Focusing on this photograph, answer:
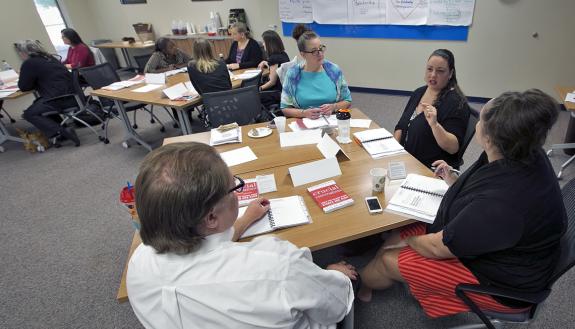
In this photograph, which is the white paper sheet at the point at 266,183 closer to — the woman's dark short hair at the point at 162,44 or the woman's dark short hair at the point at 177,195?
the woman's dark short hair at the point at 177,195

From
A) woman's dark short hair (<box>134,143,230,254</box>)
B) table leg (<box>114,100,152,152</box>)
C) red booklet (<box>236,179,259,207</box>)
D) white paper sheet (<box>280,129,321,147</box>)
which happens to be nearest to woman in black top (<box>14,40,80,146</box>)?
table leg (<box>114,100,152,152</box>)

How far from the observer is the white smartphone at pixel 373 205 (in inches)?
54.0

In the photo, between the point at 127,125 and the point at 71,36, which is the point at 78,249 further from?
the point at 71,36

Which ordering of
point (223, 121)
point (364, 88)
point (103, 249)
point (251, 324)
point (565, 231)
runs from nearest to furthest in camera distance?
point (251, 324), point (565, 231), point (103, 249), point (223, 121), point (364, 88)

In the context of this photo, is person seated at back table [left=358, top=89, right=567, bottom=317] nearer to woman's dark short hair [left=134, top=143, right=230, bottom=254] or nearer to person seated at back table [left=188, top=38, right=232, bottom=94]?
woman's dark short hair [left=134, top=143, right=230, bottom=254]

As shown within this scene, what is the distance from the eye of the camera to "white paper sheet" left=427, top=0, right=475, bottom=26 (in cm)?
384

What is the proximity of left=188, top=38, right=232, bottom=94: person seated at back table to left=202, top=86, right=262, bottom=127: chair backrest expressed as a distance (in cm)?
78

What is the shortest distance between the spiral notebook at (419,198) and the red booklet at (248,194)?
2.09 feet

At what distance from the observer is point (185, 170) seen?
78cm

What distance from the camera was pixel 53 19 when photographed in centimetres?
719

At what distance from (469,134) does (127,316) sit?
240 centimetres

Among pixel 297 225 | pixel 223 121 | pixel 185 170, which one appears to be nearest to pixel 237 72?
pixel 223 121

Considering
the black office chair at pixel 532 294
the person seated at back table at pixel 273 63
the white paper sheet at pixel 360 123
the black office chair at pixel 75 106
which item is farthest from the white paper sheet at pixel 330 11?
the black office chair at pixel 532 294

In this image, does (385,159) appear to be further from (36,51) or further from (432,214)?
(36,51)
